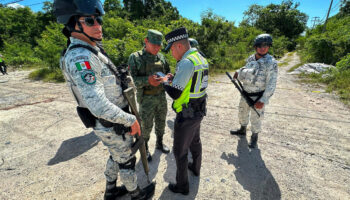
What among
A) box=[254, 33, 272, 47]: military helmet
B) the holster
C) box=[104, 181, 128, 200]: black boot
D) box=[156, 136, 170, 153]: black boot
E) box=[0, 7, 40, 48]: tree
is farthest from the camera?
box=[0, 7, 40, 48]: tree

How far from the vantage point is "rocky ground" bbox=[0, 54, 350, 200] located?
2.21 m

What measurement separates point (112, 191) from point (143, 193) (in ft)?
1.24

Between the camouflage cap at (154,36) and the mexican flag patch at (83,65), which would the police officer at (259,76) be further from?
the mexican flag patch at (83,65)

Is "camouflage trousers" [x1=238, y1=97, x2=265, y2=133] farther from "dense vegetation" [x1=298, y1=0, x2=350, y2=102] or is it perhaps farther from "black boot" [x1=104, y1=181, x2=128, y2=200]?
"dense vegetation" [x1=298, y1=0, x2=350, y2=102]

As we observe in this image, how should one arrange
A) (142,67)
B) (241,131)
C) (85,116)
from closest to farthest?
(85,116), (142,67), (241,131)

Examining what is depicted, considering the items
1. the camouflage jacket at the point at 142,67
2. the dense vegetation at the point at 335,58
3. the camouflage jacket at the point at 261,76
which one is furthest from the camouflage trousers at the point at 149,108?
the dense vegetation at the point at 335,58

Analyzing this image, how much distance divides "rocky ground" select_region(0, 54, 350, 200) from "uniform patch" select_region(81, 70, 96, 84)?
168cm

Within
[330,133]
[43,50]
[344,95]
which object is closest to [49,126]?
[330,133]

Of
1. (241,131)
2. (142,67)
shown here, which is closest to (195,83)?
(142,67)

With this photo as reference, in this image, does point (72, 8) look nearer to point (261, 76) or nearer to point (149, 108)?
point (149, 108)

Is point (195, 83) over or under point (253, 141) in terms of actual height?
over

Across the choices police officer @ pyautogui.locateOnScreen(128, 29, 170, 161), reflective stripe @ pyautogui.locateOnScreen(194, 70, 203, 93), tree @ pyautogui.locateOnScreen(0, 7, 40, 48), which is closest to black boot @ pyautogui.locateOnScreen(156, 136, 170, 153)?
police officer @ pyautogui.locateOnScreen(128, 29, 170, 161)

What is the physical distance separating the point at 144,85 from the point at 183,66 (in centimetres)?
104

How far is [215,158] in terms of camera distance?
2.83 m
